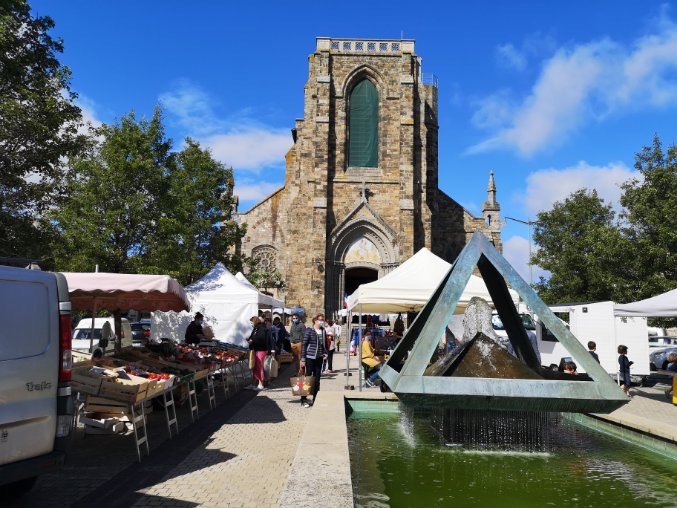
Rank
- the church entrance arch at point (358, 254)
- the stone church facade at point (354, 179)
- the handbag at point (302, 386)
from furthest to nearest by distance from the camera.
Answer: the church entrance arch at point (358, 254) < the stone church facade at point (354, 179) < the handbag at point (302, 386)

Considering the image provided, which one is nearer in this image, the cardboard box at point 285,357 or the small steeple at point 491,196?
the cardboard box at point 285,357

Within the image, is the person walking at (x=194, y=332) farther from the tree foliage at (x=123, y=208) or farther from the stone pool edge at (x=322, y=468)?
the stone pool edge at (x=322, y=468)

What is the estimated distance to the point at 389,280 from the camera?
1211cm

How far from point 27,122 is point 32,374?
9.78 m

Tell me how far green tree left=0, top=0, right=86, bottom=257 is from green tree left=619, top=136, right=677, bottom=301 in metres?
19.0

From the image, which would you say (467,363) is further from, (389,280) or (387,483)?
(389,280)

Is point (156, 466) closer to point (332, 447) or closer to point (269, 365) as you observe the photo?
point (332, 447)

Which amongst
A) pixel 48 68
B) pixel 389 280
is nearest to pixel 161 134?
pixel 48 68

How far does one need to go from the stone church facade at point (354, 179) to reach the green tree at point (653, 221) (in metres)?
11.2

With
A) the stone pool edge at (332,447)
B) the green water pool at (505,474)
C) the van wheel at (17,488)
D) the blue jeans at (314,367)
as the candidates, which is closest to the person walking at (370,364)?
the blue jeans at (314,367)

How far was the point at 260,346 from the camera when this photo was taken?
12.4m

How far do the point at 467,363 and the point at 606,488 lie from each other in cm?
234

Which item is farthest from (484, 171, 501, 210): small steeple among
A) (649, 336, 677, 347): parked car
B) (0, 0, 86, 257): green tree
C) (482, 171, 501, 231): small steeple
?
(0, 0, 86, 257): green tree

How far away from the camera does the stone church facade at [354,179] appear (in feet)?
99.6
